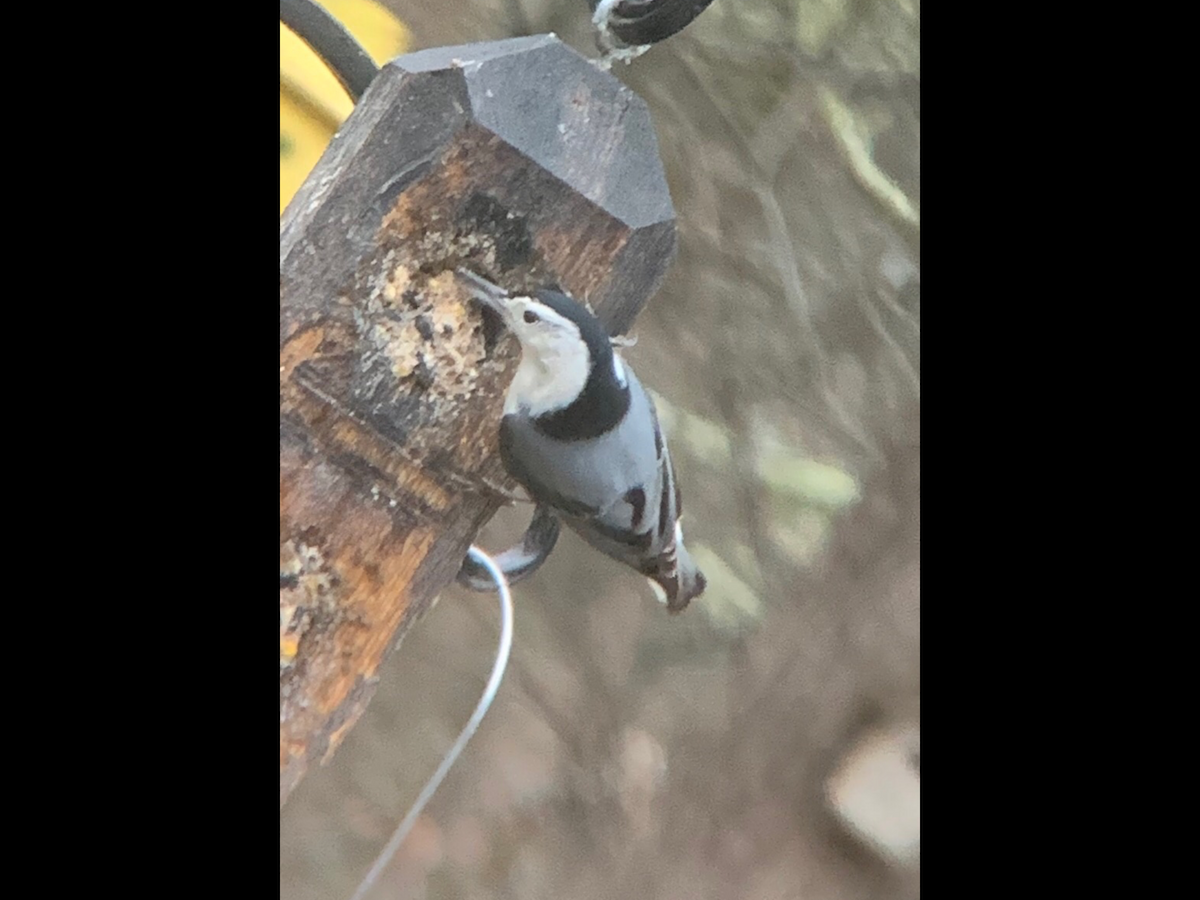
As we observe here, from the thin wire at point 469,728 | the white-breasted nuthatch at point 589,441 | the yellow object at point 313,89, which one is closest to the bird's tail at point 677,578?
the white-breasted nuthatch at point 589,441

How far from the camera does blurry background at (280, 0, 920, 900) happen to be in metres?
0.96

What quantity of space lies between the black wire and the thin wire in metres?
0.36

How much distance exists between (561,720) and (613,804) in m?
0.09

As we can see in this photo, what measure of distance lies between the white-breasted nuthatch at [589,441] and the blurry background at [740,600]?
23 mm

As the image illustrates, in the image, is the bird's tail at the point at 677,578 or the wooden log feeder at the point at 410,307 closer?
the wooden log feeder at the point at 410,307

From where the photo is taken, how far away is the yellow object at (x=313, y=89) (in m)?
0.87

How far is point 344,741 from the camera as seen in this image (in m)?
0.91

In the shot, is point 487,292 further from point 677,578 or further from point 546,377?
point 677,578

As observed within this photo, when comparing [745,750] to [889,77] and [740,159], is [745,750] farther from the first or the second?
[889,77]

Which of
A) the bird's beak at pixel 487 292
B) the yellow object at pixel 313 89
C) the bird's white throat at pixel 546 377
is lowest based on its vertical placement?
the bird's white throat at pixel 546 377

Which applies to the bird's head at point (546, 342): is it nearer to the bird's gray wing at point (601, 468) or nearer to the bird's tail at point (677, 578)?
the bird's gray wing at point (601, 468)

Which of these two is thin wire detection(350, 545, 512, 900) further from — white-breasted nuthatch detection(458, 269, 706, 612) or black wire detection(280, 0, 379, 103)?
black wire detection(280, 0, 379, 103)

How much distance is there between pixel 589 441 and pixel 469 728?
249mm

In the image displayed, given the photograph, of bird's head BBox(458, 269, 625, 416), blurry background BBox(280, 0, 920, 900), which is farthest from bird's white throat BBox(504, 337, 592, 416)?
blurry background BBox(280, 0, 920, 900)
